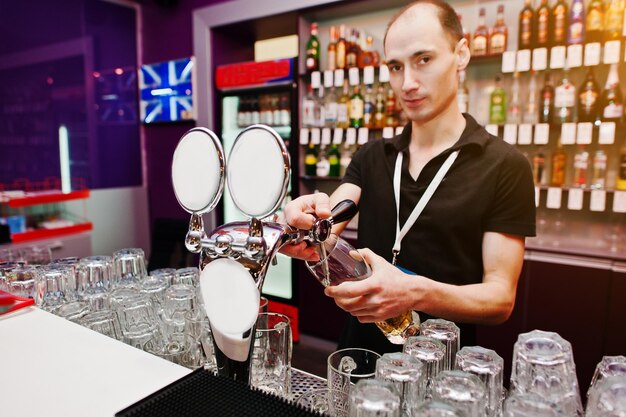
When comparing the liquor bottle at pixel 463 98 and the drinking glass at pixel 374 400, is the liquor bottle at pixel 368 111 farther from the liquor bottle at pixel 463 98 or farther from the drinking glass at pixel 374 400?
the drinking glass at pixel 374 400

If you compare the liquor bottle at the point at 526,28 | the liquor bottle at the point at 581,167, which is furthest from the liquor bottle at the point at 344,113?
the liquor bottle at the point at 581,167

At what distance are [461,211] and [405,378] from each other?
0.88m

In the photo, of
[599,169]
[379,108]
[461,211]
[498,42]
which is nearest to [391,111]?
[379,108]

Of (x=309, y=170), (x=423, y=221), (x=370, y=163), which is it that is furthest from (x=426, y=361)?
(x=309, y=170)

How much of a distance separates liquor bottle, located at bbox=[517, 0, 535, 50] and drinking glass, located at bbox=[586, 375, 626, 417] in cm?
287

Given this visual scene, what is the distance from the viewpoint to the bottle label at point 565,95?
2.89 meters

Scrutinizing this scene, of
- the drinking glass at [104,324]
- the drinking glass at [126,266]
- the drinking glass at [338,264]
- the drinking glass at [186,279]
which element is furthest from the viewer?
the drinking glass at [126,266]

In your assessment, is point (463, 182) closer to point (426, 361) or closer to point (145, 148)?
point (426, 361)

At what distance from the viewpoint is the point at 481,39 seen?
123 inches

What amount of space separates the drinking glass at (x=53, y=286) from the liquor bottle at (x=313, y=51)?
2954mm

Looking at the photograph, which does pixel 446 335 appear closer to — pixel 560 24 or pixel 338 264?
pixel 338 264

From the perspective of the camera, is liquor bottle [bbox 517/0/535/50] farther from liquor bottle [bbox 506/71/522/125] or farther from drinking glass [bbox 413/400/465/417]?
drinking glass [bbox 413/400/465/417]

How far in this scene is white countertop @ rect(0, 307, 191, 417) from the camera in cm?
74

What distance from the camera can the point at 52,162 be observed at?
14.2 feet
